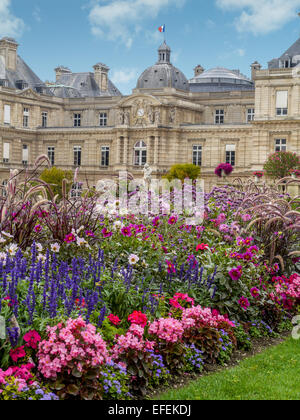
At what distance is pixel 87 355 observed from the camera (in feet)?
20.3

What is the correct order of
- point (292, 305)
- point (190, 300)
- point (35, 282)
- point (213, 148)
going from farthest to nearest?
point (213, 148)
point (292, 305)
point (190, 300)
point (35, 282)

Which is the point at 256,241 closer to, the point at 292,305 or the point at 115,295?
the point at 292,305

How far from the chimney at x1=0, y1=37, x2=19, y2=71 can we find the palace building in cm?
9

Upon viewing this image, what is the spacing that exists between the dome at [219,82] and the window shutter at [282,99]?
1719 cm

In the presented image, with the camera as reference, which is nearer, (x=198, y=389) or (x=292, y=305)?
(x=198, y=389)

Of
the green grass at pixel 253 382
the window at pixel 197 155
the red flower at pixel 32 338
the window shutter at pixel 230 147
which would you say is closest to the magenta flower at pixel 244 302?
the green grass at pixel 253 382

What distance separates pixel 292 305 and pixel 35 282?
4548mm

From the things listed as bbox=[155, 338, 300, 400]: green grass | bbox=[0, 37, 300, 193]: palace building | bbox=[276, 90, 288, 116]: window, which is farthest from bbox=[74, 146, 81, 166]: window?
bbox=[155, 338, 300, 400]: green grass

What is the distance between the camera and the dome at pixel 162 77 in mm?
58812

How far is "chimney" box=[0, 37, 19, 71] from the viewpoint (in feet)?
189

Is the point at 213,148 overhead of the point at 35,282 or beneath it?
overhead

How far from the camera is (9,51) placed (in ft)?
191

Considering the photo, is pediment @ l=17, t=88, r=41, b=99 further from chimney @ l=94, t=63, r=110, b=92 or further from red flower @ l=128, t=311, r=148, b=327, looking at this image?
red flower @ l=128, t=311, r=148, b=327
